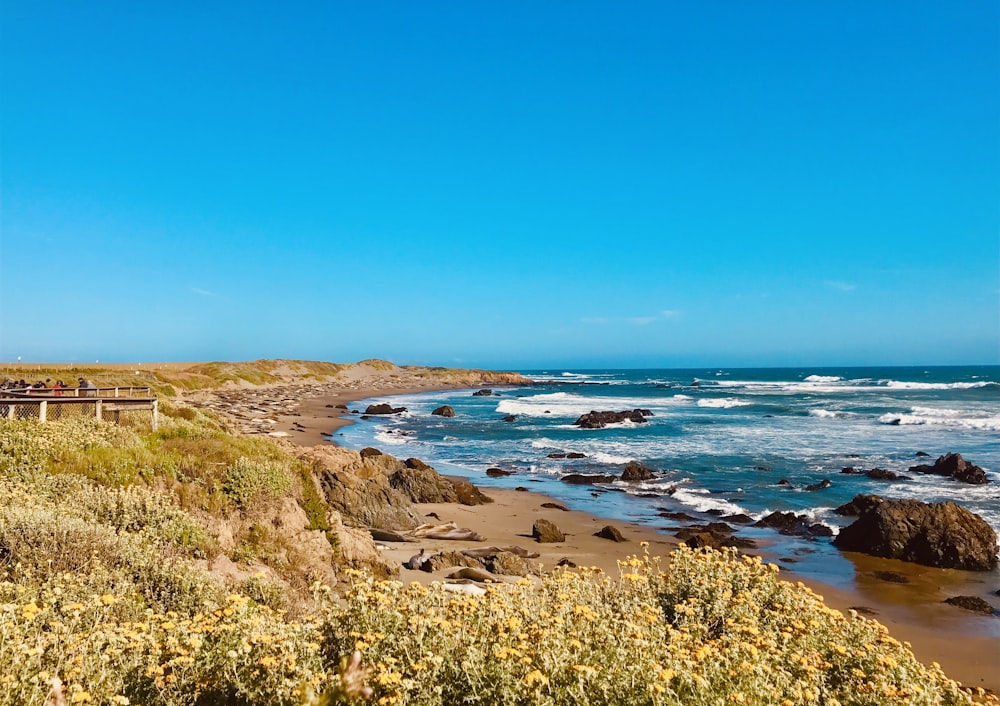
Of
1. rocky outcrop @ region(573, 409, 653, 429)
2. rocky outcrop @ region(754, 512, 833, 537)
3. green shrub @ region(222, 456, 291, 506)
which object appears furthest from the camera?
rocky outcrop @ region(573, 409, 653, 429)

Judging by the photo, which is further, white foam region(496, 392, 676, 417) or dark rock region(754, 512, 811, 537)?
white foam region(496, 392, 676, 417)

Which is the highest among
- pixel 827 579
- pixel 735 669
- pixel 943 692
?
pixel 735 669

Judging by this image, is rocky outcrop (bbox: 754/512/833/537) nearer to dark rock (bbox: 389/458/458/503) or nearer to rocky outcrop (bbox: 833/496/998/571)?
rocky outcrop (bbox: 833/496/998/571)

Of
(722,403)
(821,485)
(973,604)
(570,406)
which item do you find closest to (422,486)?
(973,604)

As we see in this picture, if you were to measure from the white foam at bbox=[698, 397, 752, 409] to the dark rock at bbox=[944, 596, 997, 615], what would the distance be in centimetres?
5267

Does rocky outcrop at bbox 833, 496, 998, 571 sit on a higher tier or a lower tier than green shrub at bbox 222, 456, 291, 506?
lower

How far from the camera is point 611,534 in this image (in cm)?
1831

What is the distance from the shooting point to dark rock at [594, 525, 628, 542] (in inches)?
716

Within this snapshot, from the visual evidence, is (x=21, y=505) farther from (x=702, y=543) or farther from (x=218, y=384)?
(x=218, y=384)

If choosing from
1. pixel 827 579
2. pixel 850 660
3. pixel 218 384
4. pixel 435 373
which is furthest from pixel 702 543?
pixel 435 373

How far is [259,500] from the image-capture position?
464 inches

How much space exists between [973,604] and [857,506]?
25.1ft

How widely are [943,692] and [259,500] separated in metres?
10.4

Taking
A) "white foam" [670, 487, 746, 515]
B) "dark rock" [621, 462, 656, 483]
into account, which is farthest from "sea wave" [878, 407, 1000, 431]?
"white foam" [670, 487, 746, 515]
